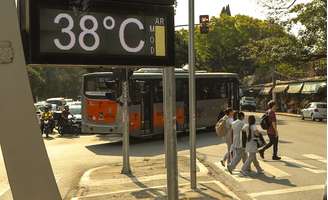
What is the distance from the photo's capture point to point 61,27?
4.66m

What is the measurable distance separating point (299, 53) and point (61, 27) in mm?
37978

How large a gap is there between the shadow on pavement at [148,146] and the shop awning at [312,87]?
1036 inches

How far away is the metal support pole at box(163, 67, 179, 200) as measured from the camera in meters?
7.20

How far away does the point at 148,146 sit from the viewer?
74.4 feet

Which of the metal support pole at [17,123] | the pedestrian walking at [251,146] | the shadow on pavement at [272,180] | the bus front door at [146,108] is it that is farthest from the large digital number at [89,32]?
the bus front door at [146,108]

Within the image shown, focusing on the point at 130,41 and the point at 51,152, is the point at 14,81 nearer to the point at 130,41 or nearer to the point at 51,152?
the point at 130,41

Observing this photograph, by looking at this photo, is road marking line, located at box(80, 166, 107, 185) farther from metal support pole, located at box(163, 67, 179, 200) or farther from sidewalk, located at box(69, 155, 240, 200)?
metal support pole, located at box(163, 67, 179, 200)

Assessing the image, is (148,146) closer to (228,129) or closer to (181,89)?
(181,89)

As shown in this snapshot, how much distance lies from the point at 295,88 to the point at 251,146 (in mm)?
44382

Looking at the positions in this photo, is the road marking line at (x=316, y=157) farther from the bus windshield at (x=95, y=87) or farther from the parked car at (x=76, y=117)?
the parked car at (x=76, y=117)

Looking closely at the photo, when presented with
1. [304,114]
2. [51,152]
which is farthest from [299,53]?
[51,152]

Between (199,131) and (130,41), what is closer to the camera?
(130,41)

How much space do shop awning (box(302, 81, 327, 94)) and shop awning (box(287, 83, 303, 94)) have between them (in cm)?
Answer: 104

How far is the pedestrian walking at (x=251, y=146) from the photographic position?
13.4 metres
